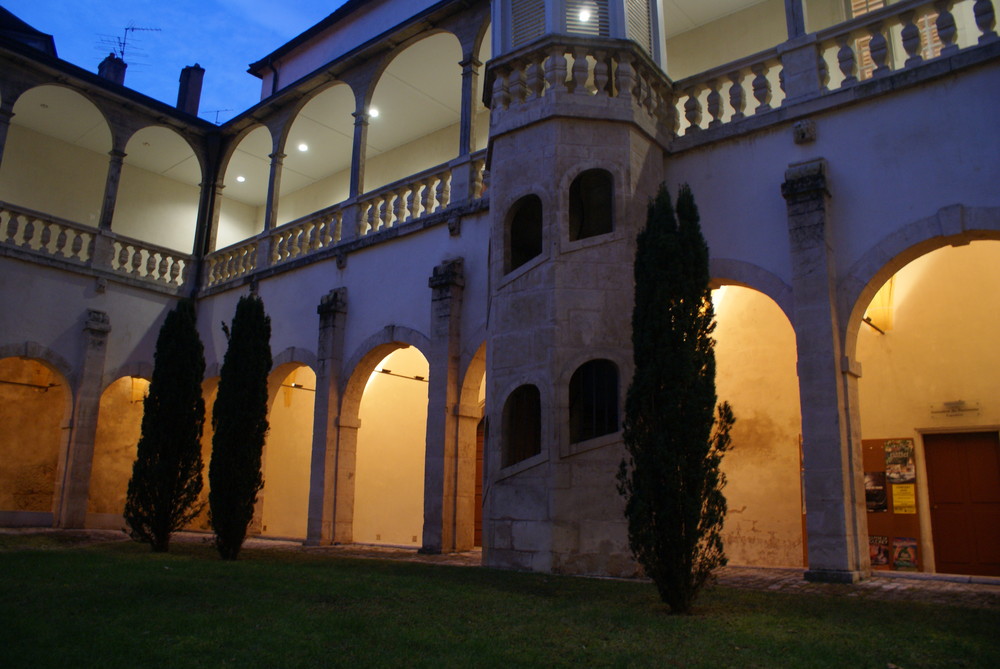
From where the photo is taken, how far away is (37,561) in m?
9.09

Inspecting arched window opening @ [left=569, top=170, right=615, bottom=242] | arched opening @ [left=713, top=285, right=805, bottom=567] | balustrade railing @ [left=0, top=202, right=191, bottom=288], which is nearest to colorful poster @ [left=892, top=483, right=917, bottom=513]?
arched opening @ [left=713, top=285, right=805, bottom=567]

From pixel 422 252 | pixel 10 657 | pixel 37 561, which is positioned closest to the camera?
pixel 10 657

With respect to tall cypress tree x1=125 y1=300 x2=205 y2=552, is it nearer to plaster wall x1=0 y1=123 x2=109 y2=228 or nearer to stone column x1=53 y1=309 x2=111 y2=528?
stone column x1=53 y1=309 x2=111 y2=528

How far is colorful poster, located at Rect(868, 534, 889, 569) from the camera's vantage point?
37.6ft

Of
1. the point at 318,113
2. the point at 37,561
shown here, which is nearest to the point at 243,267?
the point at 318,113

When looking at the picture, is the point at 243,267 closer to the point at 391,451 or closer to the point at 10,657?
the point at 391,451

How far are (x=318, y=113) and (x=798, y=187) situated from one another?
1165 centimetres

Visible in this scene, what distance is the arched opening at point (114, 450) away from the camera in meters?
17.0

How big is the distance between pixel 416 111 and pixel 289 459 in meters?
8.49

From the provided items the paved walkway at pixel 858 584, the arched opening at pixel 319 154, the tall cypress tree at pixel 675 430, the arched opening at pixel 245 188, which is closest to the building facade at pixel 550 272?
the arched opening at pixel 319 154

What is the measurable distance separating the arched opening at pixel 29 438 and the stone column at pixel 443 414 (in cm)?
878

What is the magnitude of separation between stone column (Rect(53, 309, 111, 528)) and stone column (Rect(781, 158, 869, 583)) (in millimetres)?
13972

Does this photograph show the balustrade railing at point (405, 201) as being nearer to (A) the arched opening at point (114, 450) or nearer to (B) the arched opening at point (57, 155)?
(A) the arched opening at point (114, 450)

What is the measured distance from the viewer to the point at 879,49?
31.2 ft
